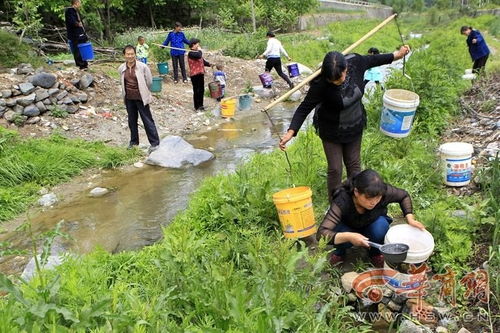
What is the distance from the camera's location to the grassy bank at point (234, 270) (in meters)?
2.38

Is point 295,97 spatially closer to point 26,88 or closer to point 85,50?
point 85,50

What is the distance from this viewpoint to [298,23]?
2878 centimetres

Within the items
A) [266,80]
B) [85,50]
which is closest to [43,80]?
[85,50]

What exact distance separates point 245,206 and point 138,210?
1.81 meters

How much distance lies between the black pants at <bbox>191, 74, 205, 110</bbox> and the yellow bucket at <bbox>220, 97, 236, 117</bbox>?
24.4 inches

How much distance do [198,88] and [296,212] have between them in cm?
666

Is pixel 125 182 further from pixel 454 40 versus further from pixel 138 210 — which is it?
pixel 454 40

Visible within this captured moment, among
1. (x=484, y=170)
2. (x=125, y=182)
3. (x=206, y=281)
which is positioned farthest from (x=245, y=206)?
(x=125, y=182)

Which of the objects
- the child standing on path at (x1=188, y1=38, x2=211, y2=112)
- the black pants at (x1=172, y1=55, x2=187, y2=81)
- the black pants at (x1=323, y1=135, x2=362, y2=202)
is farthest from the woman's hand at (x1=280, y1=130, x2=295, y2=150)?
the black pants at (x1=172, y1=55, x2=187, y2=81)

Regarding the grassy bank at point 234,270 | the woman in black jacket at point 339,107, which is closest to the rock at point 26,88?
the grassy bank at point 234,270

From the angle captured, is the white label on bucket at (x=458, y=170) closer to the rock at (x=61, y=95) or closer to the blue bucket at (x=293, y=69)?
the rock at (x=61, y=95)

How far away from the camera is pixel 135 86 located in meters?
6.87

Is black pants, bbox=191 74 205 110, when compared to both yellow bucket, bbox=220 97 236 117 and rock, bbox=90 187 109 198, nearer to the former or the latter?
yellow bucket, bbox=220 97 236 117

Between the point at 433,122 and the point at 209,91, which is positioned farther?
the point at 209,91
